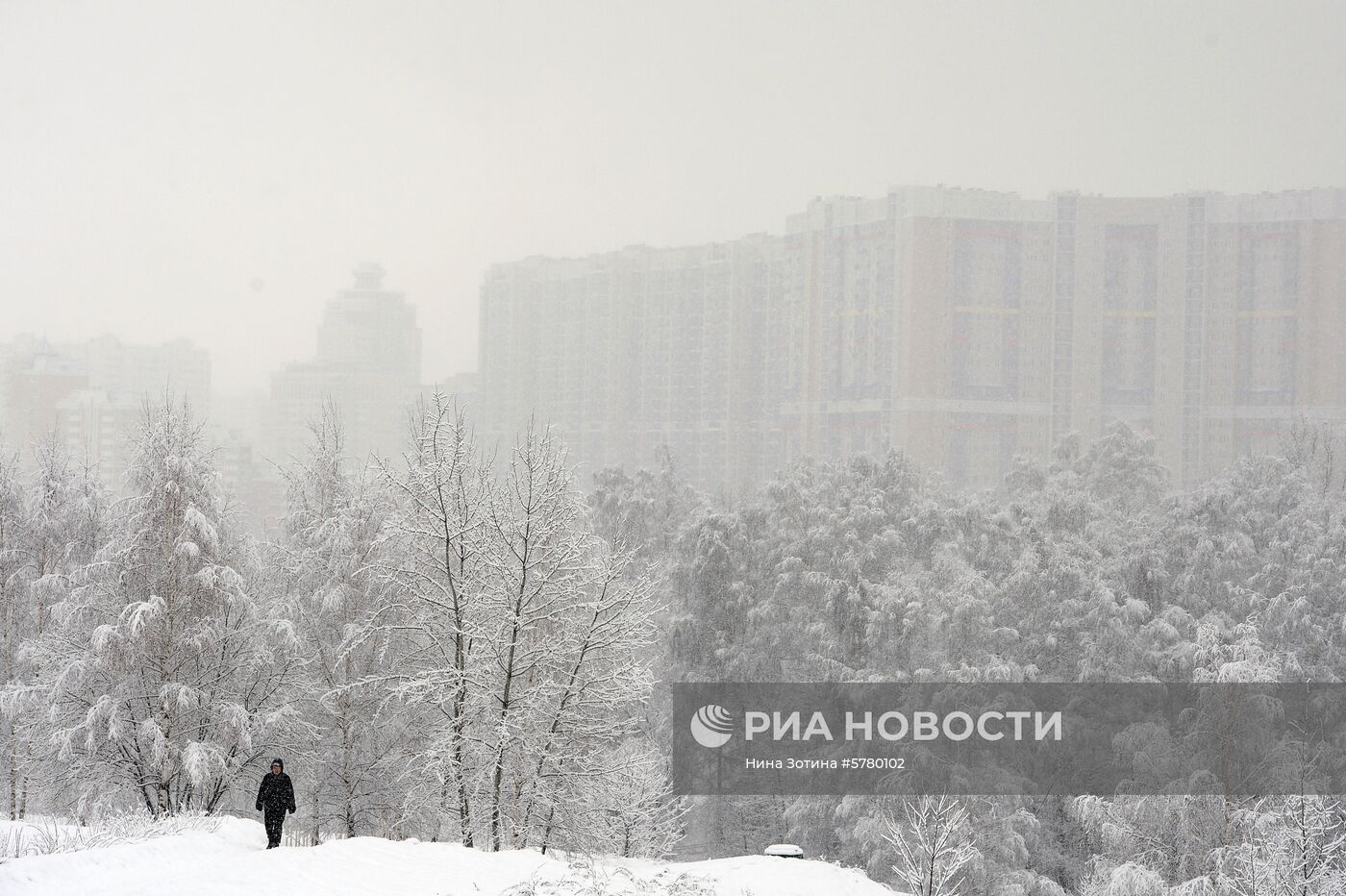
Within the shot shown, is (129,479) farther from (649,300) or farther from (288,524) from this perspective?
(649,300)

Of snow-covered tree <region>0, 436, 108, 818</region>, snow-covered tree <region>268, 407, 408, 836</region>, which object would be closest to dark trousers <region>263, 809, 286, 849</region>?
snow-covered tree <region>268, 407, 408, 836</region>

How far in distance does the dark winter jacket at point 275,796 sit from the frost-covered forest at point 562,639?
10.4ft

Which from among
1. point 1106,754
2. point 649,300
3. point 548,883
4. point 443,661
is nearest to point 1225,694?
point 1106,754

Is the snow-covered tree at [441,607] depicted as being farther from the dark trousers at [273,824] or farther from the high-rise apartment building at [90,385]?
the high-rise apartment building at [90,385]

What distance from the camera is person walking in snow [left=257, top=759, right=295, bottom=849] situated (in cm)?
1120

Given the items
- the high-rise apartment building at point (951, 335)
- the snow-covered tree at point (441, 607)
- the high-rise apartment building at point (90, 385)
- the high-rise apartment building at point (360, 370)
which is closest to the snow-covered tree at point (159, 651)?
the snow-covered tree at point (441, 607)

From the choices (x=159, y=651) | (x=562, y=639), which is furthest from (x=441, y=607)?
(x=159, y=651)

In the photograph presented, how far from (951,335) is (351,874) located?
63.3 m

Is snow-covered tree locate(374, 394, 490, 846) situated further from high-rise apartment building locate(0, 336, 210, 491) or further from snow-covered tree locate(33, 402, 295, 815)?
high-rise apartment building locate(0, 336, 210, 491)

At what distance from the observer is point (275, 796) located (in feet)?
37.0

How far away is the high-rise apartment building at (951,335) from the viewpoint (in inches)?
2498

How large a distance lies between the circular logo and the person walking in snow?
15822mm

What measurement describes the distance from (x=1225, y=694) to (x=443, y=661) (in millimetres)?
13382

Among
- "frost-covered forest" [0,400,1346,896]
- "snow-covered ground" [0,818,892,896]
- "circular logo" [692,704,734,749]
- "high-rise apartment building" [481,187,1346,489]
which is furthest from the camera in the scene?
"high-rise apartment building" [481,187,1346,489]
